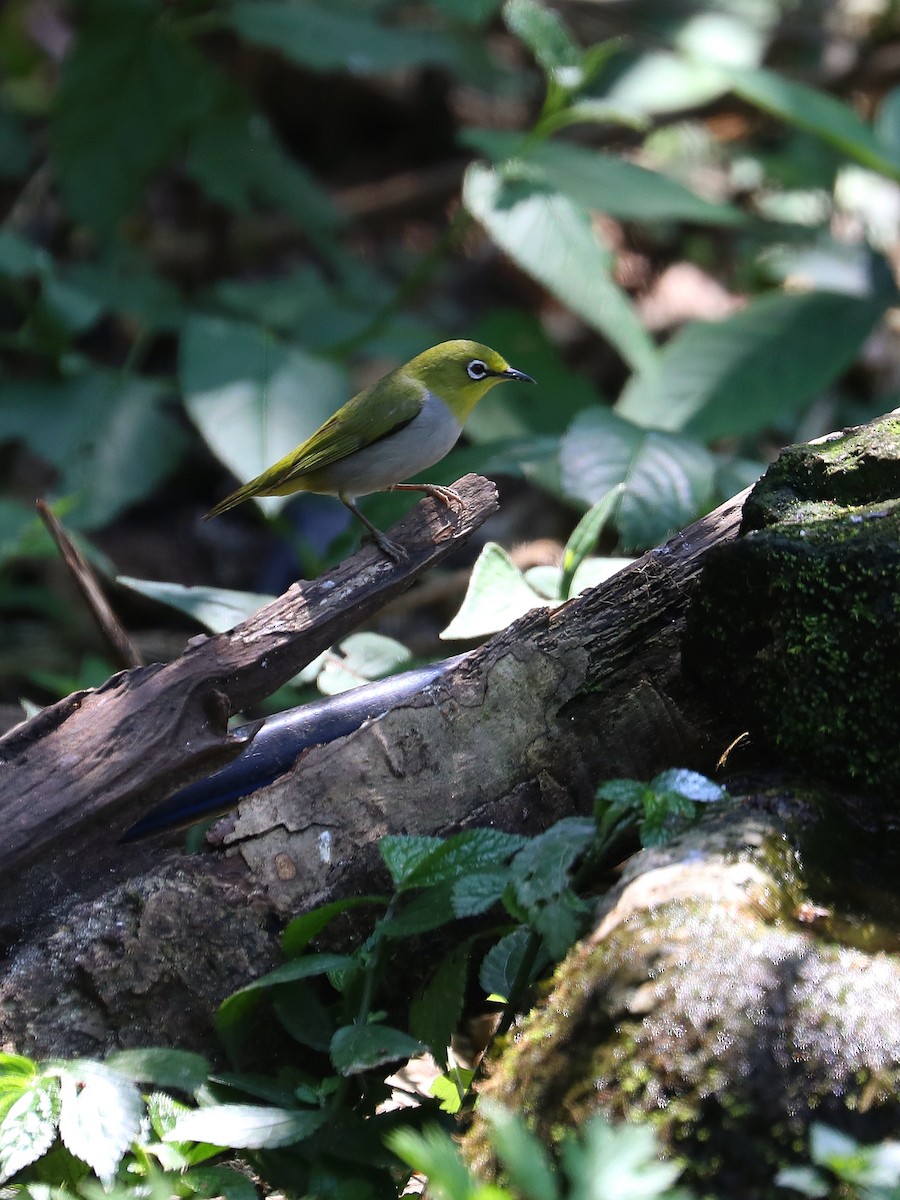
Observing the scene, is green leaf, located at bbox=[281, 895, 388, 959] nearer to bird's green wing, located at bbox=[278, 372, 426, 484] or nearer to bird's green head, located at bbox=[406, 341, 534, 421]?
bird's green wing, located at bbox=[278, 372, 426, 484]

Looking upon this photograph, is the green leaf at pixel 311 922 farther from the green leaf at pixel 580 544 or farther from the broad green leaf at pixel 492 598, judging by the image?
the green leaf at pixel 580 544

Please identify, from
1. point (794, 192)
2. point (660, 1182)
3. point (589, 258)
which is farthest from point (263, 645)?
point (794, 192)

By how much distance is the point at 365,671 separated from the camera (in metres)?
3.38

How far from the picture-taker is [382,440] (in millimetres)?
3514

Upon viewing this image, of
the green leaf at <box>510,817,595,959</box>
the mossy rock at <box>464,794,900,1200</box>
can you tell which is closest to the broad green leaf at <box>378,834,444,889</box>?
the green leaf at <box>510,817,595,959</box>

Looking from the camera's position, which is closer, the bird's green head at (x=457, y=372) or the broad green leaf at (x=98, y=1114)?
the broad green leaf at (x=98, y=1114)

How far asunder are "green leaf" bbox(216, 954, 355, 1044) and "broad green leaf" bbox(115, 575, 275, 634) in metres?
1.24

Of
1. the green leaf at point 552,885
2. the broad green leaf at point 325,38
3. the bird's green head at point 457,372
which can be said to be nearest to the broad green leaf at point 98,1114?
the green leaf at point 552,885

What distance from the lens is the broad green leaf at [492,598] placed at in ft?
9.75

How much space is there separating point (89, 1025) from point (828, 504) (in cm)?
183

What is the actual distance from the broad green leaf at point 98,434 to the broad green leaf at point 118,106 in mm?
1029

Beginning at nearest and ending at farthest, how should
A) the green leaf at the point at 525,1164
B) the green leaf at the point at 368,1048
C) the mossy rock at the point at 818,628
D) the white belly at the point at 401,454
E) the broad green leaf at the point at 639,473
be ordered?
1. the green leaf at the point at 525,1164
2. the green leaf at the point at 368,1048
3. the mossy rock at the point at 818,628
4. the white belly at the point at 401,454
5. the broad green leaf at the point at 639,473

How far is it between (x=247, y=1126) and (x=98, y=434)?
3.94m

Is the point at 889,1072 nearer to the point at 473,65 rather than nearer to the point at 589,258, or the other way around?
the point at 589,258
